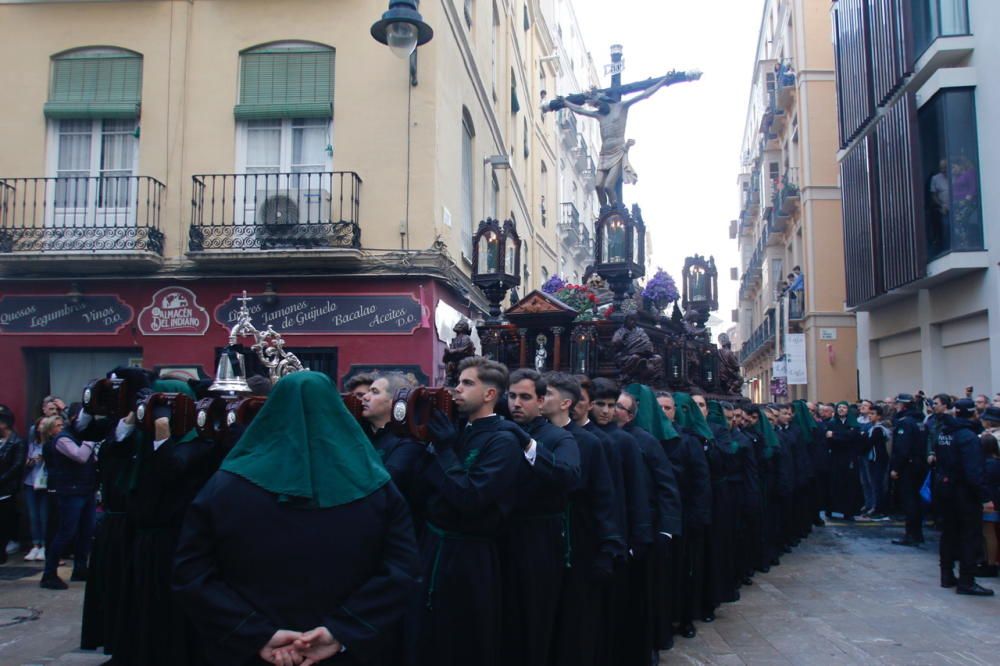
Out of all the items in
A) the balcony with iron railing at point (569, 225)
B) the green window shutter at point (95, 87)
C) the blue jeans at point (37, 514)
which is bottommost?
the blue jeans at point (37, 514)

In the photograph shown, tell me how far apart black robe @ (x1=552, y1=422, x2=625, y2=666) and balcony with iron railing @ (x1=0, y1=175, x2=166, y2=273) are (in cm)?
1040

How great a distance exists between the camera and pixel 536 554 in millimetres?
5215

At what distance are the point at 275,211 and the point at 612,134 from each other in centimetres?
548

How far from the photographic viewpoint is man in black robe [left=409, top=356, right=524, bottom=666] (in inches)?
184

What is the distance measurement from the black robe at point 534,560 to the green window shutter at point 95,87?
12.3m

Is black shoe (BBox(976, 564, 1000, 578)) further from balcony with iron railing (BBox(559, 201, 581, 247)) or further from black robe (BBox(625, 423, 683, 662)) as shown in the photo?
balcony with iron railing (BBox(559, 201, 581, 247))

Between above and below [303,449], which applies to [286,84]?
above

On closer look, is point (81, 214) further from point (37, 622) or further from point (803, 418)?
point (803, 418)

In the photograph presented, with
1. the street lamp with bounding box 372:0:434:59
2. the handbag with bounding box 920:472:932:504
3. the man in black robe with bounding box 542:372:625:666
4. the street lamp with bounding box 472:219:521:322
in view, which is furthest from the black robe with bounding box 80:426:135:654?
the handbag with bounding box 920:472:932:504

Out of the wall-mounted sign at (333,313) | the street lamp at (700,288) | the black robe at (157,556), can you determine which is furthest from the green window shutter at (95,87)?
the black robe at (157,556)

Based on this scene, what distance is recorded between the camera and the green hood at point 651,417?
306 inches

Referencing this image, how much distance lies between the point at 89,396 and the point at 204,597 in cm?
287

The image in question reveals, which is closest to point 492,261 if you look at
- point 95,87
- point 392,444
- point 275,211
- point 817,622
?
point 275,211

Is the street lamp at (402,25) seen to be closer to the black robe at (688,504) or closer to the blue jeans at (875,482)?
the black robe at (688,504)
